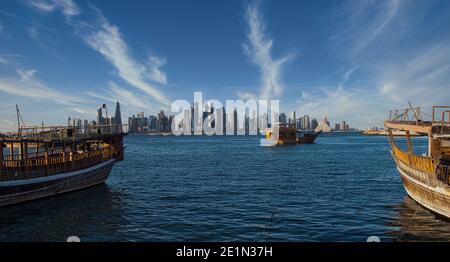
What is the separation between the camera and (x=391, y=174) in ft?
155

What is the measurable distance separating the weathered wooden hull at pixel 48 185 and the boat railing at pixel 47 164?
0.47 metres

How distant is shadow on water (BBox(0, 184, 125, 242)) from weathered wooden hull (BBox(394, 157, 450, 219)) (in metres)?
19.4

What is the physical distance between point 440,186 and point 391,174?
2795 cm

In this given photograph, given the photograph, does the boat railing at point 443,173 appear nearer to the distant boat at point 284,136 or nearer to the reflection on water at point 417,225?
the reflection on water at point 417,225

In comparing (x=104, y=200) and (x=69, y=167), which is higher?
(x=69, y=167)

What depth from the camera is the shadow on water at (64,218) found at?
68.1 ft

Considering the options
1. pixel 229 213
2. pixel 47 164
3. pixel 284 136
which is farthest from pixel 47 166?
pixel 284 136

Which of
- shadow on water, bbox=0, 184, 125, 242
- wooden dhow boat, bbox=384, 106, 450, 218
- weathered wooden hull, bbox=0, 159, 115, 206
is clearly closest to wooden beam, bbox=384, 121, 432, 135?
wooden dhow boat, bbox=384, 106, 450, 218

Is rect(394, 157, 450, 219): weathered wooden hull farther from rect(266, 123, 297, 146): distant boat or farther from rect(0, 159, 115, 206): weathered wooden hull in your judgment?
rect(266, 123, 297, 146): distant boat

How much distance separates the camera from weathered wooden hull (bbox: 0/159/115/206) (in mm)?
27188

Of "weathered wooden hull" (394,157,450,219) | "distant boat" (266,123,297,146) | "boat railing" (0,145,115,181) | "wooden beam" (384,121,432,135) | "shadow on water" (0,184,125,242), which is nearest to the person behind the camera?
"shadow on water" (0,184,125,242)

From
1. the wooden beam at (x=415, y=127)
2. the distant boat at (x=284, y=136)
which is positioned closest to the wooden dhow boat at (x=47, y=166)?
the wooden beam at (x=415, y=127)

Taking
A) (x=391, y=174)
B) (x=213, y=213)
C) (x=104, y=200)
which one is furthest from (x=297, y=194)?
(x=391, y=174)
